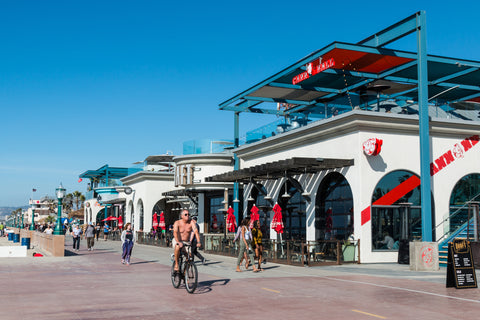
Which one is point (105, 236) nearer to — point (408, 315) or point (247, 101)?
point (247, 101)

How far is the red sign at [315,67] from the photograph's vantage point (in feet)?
71.1

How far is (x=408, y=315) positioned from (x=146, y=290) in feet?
20.2

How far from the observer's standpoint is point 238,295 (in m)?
11.5

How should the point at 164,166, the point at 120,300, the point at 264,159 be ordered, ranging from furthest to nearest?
the point at 164,166, the point at 264,159, the point at 120,300

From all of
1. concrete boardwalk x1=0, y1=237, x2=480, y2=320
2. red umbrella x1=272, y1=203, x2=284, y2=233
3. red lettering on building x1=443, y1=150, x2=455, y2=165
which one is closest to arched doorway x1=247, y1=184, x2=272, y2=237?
red umbrella x1=272, y1=203, x2=284, y2=233

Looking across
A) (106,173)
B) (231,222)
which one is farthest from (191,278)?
(106,173)

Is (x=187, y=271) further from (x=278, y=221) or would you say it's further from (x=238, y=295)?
(x=278, y=221)

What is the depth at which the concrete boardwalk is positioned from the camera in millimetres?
9258

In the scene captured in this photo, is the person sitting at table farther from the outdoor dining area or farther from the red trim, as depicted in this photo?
the outdoor dining area

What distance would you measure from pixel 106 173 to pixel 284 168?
4490 cm

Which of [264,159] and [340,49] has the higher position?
[340,49]

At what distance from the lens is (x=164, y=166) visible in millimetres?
47062

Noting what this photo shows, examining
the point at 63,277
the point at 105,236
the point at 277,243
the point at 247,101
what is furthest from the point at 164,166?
the point at 63,277

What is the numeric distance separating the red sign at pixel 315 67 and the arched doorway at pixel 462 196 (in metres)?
7.59
